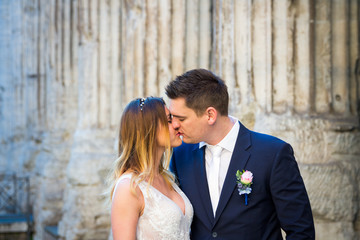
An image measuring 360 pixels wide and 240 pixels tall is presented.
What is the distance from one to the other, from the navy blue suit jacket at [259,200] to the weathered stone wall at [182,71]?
1124 millimetres

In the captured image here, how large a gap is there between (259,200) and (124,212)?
2.38ft

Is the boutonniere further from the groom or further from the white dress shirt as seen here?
the white dress shirt

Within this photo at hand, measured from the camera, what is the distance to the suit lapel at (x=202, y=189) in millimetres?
3059

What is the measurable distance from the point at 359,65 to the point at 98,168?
15.6ft

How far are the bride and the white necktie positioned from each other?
18 centimetres

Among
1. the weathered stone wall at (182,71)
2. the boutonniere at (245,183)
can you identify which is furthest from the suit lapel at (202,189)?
the weathered stone wall at (182,71)

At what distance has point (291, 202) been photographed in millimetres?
2828

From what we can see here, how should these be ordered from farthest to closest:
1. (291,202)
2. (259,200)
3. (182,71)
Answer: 1. (182,71)
2. (259,200)
3. (291,202)

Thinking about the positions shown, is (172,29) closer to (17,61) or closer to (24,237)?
(24,237)

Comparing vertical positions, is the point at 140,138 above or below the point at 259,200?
Result: above

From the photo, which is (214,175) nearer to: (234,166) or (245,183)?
(234,166)

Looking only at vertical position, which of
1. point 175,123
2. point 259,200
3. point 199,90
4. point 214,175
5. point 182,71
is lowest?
point 259,200

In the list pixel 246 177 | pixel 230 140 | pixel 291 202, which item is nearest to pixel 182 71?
pixel 230 140

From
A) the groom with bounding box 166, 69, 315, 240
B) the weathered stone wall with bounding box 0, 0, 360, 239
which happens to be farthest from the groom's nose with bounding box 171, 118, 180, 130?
the weathered stone wall with bounding box 0, 0, 360, 239
